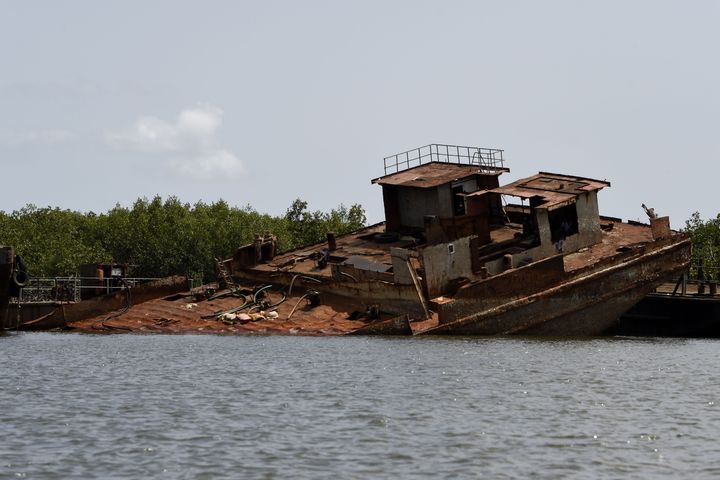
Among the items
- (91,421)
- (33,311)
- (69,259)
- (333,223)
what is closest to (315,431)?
(91,421)

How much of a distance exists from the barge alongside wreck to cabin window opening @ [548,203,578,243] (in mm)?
39

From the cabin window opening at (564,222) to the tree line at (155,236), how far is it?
118 ft

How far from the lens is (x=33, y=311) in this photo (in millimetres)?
36656

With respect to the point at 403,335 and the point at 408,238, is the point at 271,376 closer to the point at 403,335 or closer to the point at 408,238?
the point at 403,335

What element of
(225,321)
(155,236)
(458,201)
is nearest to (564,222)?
(458,201)

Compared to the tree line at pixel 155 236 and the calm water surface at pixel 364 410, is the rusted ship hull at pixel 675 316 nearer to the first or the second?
the calm water surface at pixel 364 410

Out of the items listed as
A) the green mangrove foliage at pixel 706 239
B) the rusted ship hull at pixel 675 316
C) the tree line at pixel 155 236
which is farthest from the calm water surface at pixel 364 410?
the tree line at pixel 155 236

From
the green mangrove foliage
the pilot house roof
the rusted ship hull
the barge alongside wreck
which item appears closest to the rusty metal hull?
the barge alongside wreck

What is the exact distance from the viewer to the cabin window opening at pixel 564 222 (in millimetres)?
36531

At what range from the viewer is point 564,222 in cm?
3675

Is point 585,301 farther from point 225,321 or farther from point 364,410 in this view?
point 364,410

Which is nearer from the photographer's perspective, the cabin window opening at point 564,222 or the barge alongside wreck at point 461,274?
the barge alongside wreck at point 461,274

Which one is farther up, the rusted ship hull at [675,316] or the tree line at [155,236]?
the tree line at [155,236]

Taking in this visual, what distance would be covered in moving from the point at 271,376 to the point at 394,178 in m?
16.2
